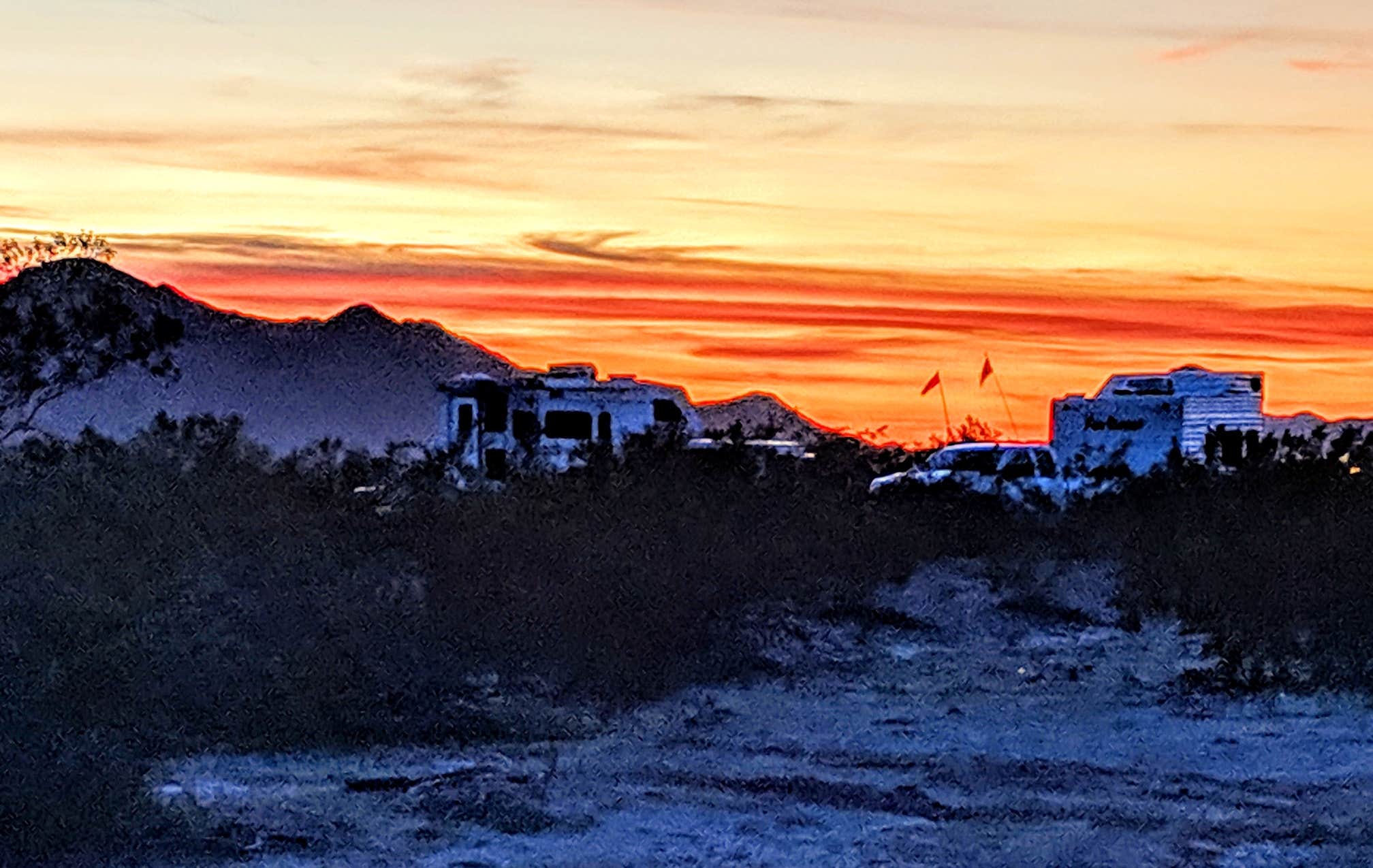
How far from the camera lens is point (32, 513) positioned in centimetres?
1553

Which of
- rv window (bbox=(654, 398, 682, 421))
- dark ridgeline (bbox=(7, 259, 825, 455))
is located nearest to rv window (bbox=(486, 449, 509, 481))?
rv window (bbox=(654, 398, 682, 421))

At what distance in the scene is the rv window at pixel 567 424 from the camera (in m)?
43.2

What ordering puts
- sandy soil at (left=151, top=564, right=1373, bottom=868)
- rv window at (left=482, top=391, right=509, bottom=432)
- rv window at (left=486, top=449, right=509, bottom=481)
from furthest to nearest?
rv window at (left=482, top=391, right=509, bottom=432), rv window at (left=486, top=449, right=509, bottom=481), sandy soil at (left=151, top=564, right=1373, bottom=868)

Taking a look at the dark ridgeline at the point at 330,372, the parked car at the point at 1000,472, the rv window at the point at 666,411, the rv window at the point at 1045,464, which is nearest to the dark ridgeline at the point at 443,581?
the parked car at the point at 1000,472

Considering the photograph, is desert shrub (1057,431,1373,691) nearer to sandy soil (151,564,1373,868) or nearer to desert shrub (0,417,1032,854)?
sandy soil (151,564,1373,868)

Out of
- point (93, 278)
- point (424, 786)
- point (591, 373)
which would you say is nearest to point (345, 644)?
point (424, 786)

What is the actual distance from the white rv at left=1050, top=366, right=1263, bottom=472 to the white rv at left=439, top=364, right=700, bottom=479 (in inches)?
280

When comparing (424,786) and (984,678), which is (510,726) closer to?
(424,786)

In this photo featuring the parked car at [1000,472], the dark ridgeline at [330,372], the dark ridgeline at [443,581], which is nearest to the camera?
the dark ridgeline at [443,581]

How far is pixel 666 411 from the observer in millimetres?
44188

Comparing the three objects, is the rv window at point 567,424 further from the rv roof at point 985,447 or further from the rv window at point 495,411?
the rv roof at point 985,447

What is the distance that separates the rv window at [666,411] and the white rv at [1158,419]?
7084mm

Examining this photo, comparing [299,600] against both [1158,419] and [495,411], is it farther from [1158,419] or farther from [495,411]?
[1158,419]

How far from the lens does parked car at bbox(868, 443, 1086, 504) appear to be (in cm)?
3625
